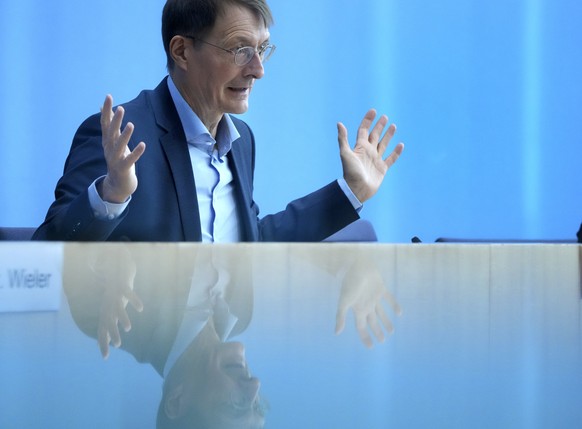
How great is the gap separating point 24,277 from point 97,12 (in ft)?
8.80

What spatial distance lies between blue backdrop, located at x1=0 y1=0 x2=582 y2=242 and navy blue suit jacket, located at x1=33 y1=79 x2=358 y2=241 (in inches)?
63.0

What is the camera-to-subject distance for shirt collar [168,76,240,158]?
5.06ft

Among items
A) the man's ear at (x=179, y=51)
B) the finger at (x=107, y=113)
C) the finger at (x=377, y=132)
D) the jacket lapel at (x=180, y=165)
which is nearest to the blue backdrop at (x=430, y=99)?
the man's ear at (x=179, y=51)

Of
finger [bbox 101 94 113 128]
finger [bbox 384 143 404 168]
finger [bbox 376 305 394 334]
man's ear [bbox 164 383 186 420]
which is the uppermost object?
finger [bbox 384 143 404 168]

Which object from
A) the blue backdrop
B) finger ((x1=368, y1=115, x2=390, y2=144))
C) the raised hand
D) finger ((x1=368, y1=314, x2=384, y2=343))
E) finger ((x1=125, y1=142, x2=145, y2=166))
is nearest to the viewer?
finger ((x1=368, y1=314, x2=384, y2=343))

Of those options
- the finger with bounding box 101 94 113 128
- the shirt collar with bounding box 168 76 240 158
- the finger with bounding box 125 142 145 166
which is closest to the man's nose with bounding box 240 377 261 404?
the finger with bounding box 125 142 145 166

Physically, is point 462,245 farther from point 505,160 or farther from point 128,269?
point 505,160

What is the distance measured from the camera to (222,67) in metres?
1.60

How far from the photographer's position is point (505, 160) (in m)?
3.47

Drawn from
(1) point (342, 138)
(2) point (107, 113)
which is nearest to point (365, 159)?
(1) point (342, 138)

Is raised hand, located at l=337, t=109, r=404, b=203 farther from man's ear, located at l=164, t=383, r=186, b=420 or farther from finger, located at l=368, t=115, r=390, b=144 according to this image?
man's ear, located at l=164, t=383, r=186, b=420

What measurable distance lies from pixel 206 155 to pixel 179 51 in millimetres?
240

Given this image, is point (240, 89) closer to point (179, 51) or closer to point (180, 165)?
point (179, 51)

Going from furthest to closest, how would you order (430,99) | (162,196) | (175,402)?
(430,99) → (162,196) → (175,402)
